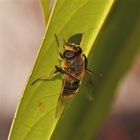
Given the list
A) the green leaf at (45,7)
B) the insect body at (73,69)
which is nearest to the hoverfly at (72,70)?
the insect body at (73,69)

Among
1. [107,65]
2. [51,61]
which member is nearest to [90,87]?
[107,65]

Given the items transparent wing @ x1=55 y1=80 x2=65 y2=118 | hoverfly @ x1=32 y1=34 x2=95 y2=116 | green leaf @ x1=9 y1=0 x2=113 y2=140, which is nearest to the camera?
green leaf @ x1=9 y1=0 x2=113 y2=140

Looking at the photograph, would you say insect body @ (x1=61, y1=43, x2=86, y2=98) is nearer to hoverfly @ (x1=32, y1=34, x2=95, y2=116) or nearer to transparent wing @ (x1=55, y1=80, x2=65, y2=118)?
hoverfly @ (x1=32, y1=34, x2=95, y2=116)

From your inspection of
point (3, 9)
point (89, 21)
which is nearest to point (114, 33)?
point (89, 21)

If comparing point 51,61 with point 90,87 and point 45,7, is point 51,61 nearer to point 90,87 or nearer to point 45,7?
point 45,7

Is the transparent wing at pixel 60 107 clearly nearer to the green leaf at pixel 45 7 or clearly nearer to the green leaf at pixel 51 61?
the green leaf at pixel 51 61

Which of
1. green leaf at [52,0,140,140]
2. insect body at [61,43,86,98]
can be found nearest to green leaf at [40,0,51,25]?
green leaf at [52,0,140,140]
